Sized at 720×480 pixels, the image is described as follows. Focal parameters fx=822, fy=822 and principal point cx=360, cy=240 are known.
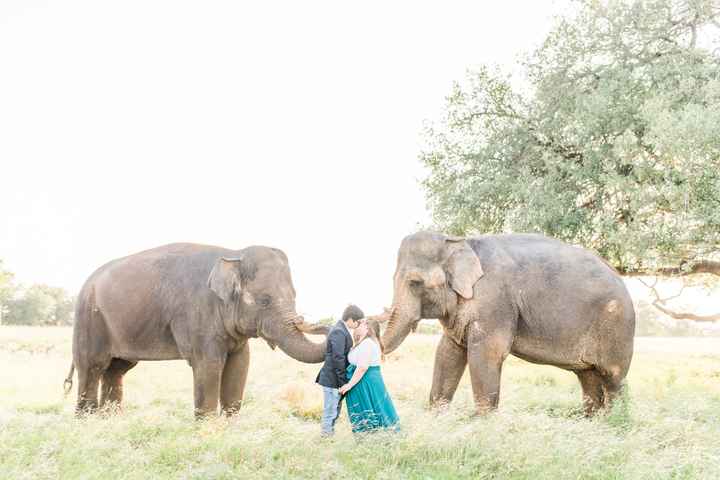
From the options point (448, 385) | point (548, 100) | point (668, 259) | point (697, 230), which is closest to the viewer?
point (448, 385)

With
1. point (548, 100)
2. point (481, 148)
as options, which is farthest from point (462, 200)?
point (548, 100)

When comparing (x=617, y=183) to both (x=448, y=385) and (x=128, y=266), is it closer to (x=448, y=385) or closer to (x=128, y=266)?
(x=448, y=385)

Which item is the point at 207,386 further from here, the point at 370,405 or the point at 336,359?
the point at 370,405

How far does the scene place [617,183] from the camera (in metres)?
18.3

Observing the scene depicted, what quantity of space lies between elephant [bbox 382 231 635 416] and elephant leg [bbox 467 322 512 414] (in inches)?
0.5

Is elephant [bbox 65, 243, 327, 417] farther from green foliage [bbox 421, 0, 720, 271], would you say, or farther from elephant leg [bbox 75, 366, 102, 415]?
green foliage [bbox 421, 0, 720, 271]

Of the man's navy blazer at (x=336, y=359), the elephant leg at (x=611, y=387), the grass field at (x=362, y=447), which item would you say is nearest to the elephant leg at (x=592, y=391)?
the elephant leg at (x=611, y=387)

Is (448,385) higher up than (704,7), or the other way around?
(704,7)

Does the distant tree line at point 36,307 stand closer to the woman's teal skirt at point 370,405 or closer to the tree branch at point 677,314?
the tree branch at point 677,314

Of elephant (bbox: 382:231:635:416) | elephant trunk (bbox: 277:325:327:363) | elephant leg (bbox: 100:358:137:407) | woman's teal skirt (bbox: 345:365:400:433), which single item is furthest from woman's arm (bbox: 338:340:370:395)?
elephant leg (bbox: 100:358:137:407)

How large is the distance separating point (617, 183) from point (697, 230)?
1954mm

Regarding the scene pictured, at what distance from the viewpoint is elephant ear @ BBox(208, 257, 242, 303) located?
1034 centimetres

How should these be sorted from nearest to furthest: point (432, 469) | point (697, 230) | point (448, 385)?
point (432, 469) → point (448, 385) → point (697, 230)

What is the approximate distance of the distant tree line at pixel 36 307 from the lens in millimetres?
72688
